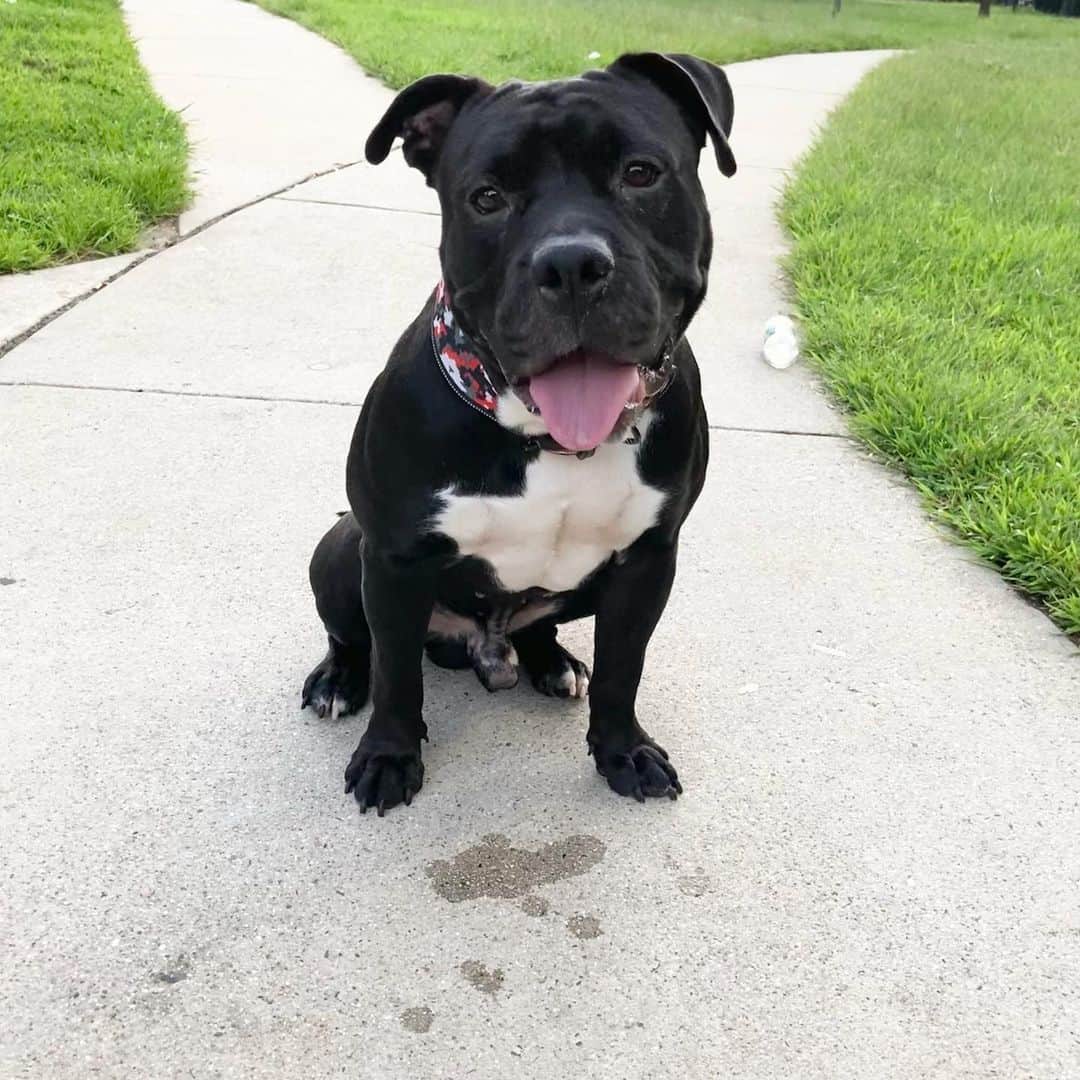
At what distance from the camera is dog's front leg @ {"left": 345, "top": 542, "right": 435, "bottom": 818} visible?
226 centimetres

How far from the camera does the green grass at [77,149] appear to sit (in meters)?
5.01

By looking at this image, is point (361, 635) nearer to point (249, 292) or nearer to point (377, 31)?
point (249, 292)

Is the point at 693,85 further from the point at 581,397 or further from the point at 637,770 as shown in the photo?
the point at 637,770

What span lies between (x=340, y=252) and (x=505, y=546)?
3.61 meters

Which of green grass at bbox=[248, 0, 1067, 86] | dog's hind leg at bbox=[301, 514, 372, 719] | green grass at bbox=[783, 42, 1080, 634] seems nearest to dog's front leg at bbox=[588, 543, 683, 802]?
dog's hind leg at bbox=[301, 514, 372, 719]

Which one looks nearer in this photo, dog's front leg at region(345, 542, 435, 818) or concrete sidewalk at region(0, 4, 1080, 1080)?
concrete sidewalk at region(0, 4, 1080, 1080)

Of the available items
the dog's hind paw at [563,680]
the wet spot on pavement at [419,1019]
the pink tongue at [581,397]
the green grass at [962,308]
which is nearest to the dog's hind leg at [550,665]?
the dog's hind paw at [563,680]

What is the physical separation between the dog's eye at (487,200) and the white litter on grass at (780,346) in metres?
2.80

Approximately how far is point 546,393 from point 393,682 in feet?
2.33

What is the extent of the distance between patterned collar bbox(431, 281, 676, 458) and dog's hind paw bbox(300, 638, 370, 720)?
2.50ft

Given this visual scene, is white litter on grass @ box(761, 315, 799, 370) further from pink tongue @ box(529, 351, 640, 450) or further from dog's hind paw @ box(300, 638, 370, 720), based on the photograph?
pink tongue @ box(529, 351, 640, 450)

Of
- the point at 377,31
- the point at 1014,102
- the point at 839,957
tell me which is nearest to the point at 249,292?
the point at 839,957

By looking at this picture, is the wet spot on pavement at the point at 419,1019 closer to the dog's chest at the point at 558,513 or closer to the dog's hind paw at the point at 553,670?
the dog's chest at the point at 558,513

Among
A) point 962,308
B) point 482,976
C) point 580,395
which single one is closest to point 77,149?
point 962,308
